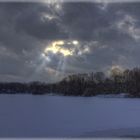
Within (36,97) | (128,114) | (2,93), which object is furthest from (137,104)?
(2,93)

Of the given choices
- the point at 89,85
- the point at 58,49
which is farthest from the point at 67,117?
the point at 58,49

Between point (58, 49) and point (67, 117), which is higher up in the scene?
point (58, 49)

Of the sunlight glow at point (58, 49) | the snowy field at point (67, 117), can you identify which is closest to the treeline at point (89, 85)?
the snowy field at point (67, 117)

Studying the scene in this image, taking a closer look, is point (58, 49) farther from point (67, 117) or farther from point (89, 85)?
point (67, 117)

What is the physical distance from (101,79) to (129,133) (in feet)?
2.16

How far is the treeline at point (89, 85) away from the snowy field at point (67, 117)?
0.08 meters

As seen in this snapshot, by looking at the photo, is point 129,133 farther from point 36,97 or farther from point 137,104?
point 36,97

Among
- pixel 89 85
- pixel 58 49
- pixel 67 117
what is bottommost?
pixel 67 117

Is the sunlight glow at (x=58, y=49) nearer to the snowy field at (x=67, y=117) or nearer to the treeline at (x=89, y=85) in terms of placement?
the treeline at (x=89, y=85)

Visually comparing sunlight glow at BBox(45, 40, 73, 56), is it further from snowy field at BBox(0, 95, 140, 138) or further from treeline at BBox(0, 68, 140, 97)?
snowy field at BBox(0, 95, 140, 138)

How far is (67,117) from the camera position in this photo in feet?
17.4

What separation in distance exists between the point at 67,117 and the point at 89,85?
1.43 ft

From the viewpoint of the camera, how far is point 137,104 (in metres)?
5.31

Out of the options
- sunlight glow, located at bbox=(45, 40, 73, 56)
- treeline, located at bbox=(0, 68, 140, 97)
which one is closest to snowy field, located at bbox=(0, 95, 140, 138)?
treeline, located at bbox=(0, 68, 140, 97)
